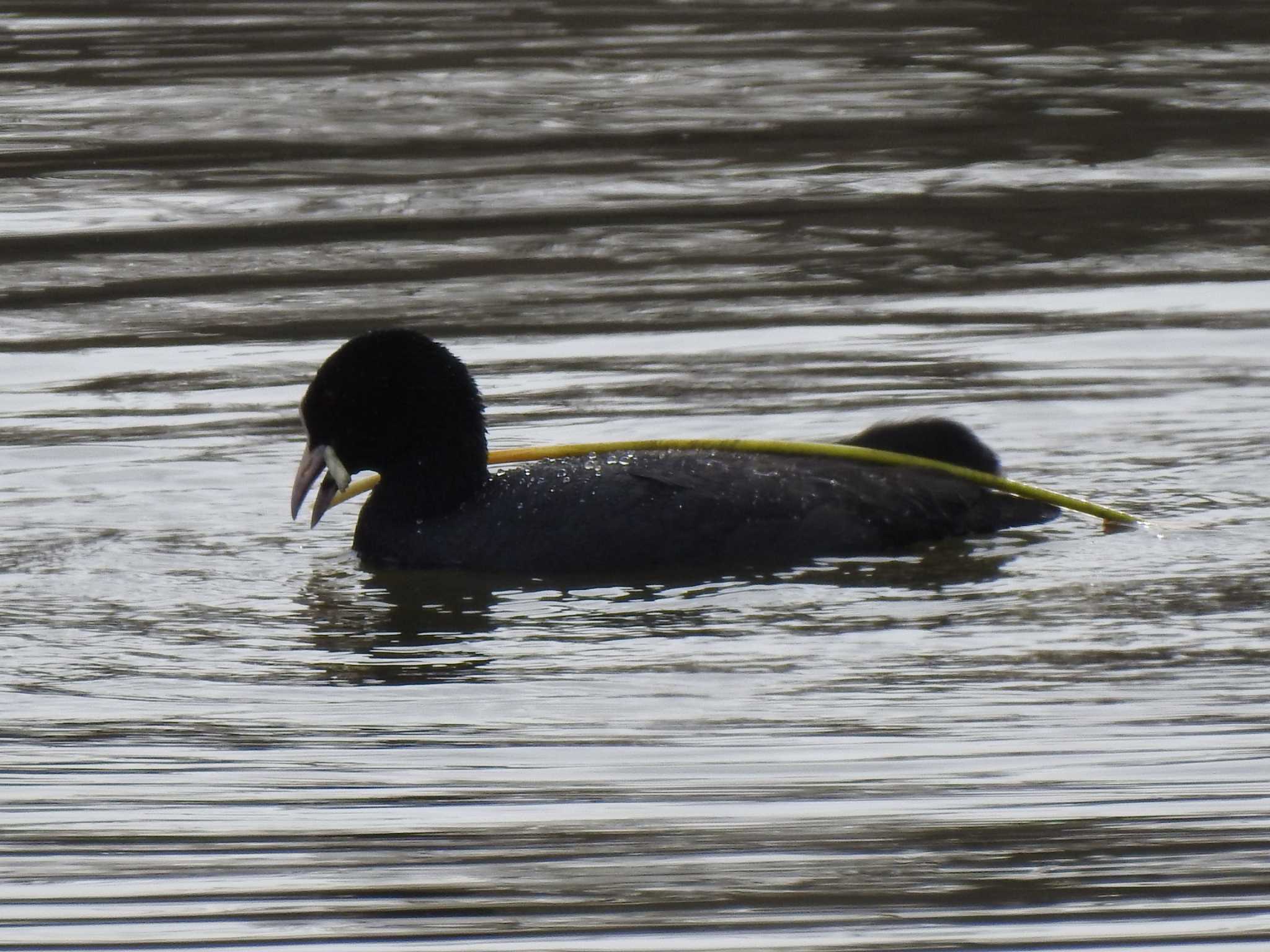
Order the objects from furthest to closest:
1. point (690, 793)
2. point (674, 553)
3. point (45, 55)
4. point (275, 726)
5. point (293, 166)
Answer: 1. point (45, 55)
2. point (293, 166)
3. point (674, 553)
4. point (275, 726)
5. point (690, 793)

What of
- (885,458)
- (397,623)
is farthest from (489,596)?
(885,458)

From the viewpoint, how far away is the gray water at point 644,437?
5.23 m

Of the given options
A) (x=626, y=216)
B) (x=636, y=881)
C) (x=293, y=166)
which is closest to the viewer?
(x=636, y=881)

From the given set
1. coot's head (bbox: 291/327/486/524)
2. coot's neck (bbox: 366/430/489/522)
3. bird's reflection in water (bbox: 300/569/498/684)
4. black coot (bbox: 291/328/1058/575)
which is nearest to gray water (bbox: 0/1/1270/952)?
bird's reflection in water (bbox: 300/569/498/684)

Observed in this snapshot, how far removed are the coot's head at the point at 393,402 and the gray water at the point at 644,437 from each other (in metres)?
0.41

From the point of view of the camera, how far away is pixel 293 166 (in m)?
15.7

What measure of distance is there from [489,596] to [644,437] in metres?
2.10

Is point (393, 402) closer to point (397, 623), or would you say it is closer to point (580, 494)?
point (580, 494)

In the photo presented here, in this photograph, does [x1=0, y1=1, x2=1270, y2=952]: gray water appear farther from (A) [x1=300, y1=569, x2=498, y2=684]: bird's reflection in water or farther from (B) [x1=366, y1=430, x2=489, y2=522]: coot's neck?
(B) [x1=366, y1=430, x2=489, y2=522]: coot's neck

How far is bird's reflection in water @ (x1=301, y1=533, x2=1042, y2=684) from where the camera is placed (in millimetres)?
7316

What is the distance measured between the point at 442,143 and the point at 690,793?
1097 cm

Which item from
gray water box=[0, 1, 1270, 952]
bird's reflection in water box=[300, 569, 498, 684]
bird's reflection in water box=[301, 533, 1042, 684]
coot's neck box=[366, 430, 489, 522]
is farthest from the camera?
coot's neck box=[366, 430, 489, 522]

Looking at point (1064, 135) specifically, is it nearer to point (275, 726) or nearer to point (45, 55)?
point (45, 55)

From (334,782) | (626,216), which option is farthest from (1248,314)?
(334,782)
